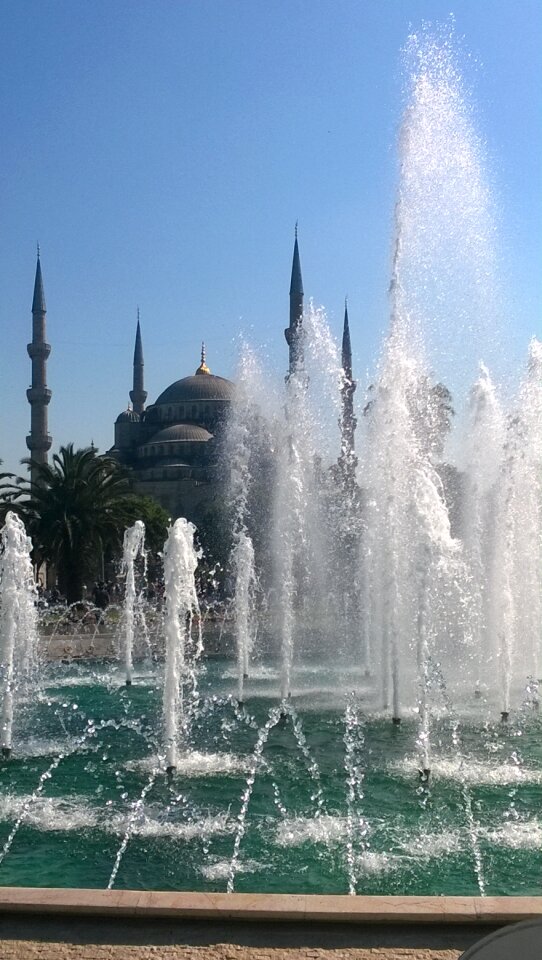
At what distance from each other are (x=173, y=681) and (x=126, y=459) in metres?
54.6

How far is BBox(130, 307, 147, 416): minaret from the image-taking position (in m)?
67.9

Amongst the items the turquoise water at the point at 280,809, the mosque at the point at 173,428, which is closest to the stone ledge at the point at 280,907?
the turquoise water at the point at 280,809

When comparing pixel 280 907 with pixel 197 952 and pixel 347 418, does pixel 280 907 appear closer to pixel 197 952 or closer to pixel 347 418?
pixel 197 952

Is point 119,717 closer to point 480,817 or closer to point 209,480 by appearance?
point 480,817

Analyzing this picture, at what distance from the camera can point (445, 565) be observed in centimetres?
1260

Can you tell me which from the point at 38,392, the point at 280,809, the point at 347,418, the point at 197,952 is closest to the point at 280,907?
the point at 197,952

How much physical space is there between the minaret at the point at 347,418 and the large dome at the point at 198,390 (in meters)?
23.7

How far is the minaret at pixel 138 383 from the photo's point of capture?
2675 inches

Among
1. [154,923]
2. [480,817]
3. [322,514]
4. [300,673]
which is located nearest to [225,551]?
[322,514]

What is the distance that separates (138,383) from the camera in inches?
2744

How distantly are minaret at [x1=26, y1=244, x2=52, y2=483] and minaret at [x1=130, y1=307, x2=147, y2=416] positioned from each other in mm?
19173

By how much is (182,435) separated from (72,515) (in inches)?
1459

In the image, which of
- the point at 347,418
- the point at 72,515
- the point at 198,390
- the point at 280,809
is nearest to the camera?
the point at 280,809

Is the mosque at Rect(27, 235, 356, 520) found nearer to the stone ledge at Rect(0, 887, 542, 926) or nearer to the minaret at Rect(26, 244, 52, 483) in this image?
the minaret at Rect(26, 244, 52, 483)
